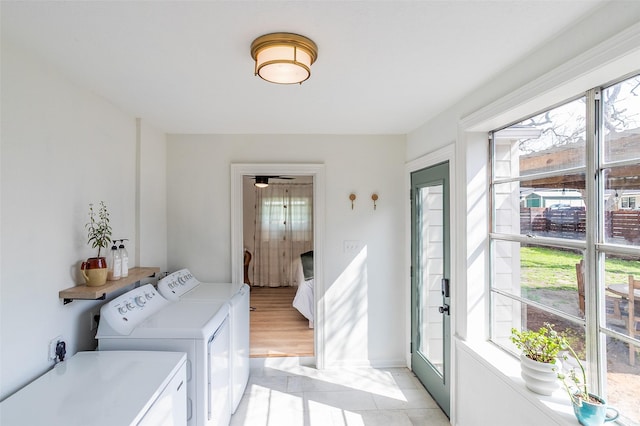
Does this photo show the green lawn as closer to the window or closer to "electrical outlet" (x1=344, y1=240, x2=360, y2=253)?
the window

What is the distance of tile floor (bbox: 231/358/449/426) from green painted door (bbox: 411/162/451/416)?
203 mm

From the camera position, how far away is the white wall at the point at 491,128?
46.1 inches

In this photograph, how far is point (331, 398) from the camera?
2.70m

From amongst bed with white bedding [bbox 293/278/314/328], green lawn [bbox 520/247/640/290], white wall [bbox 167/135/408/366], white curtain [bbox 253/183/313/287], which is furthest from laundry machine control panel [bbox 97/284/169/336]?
white curtain [bbox 253/183/313/287]

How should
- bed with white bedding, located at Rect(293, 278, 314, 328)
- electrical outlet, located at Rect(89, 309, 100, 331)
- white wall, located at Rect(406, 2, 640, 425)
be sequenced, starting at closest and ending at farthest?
1. white wall, located at Rect(406, 2, 640, 425)
2. electrical outlet, located at Rect(89, 309, 100, 331)
3. bed with white bedding, located at Rect(293, 278, 314, 328)

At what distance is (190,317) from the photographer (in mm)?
2043

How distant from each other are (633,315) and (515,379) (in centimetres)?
68

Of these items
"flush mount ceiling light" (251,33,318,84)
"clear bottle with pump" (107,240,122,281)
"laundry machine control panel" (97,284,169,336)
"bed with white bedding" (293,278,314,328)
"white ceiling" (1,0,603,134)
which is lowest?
"bed with white bedding" (293,278,314,328)

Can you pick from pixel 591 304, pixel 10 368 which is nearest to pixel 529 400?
pixel 591 304

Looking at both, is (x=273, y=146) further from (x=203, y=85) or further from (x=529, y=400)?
(x=529, y=400)

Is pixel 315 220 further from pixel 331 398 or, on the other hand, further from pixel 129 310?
pixel 129 310

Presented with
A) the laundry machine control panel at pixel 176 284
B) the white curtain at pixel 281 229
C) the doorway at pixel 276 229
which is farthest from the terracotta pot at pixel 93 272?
the white curtain at pixel 281 229

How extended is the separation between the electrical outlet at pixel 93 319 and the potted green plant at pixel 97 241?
318 millimetres

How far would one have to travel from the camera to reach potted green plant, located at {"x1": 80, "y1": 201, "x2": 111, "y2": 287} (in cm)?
184
